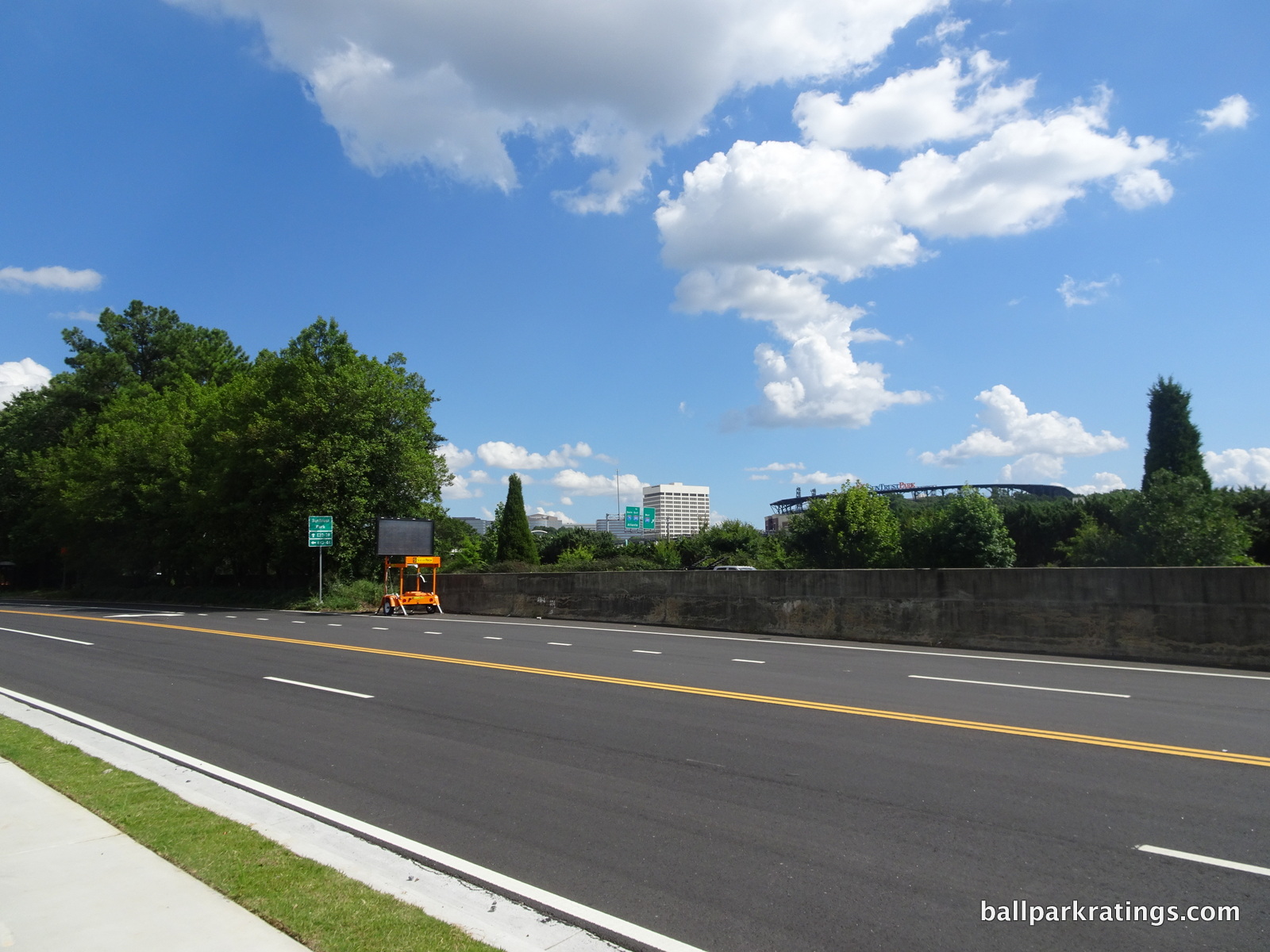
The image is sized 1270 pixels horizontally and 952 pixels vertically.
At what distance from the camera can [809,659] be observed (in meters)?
14.8

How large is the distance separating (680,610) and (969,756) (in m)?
14.9

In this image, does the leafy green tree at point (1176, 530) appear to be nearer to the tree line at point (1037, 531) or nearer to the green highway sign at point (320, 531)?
the tree line at point (1037, 531)

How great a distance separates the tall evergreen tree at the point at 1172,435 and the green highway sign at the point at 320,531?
161 ft

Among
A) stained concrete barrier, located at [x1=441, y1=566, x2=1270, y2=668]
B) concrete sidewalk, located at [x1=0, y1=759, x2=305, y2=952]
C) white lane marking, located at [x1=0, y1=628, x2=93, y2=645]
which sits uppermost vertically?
stained concrete barrier, located at [x1=441, y1=566, x2=1270, y2=668]

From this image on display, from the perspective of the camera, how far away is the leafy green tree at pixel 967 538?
52.6 metres

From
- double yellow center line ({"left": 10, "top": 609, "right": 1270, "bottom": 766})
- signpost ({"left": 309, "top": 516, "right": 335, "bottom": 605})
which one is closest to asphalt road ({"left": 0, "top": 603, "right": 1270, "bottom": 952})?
double yellow center line ({"left": 10, "top": 609, "right": 1270, "bottom": 766})

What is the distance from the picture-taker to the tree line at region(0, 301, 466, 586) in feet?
124

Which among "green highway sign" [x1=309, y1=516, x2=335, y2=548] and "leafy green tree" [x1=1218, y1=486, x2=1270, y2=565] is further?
"leafy green tree" [x1=1218, y1=486, x2=1270, y2=565]

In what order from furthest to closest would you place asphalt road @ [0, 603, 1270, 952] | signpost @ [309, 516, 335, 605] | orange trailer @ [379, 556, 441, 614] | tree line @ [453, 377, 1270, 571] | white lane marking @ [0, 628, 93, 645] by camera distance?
tree line @ [453, 377, 1270, 571] < signpost @ [309, 516, 335, 605] < orange trailer @ [379, 556, 441, 614] < white lane marking @ [0, 628, 93, 645] < asphalt road @ [0, 603, 1270, 952]

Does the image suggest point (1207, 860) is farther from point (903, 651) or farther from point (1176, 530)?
point (1176, 530)

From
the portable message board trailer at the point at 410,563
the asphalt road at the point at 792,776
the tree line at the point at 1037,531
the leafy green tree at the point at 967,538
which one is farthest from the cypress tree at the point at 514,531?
the asphalt road at the point at 792,776

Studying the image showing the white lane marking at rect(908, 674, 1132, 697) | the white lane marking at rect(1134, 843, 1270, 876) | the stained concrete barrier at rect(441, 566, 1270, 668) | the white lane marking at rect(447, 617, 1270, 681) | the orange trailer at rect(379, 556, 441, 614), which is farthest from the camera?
the orange trailer at rect(379, 556, 441, 614)

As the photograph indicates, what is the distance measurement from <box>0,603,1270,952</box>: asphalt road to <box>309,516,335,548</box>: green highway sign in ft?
66.2

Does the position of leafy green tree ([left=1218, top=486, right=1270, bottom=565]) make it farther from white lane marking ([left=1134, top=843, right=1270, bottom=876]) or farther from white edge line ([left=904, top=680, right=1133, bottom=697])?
white lane marking ([left=1134, top=843, right=1270, bottom=876])
